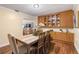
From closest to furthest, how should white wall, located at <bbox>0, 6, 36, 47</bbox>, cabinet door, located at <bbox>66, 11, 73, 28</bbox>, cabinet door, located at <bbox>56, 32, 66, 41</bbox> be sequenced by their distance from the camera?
white wall, located at <bbox>0, 6, 36, 47</bbox>, cabinet door, located at <bbox>66, 11, 73, 28</bbox>, cabinet door, located at <bbox>56, 32, 66, 41</bbox>

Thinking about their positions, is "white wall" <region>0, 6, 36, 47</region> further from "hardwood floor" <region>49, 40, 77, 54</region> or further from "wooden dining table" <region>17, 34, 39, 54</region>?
"hardwood floor" <region>49, 40, 77, 54</region>

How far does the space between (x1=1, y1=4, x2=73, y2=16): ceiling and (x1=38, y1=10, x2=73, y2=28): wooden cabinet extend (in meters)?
0.07

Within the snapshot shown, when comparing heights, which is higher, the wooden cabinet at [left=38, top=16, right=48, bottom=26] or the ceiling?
the ceiling

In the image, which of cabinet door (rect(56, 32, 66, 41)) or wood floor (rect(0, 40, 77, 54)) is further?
cabinet door (rect(56, 32, 66, 41))

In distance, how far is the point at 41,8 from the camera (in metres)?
1.53

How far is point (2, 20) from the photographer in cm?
141

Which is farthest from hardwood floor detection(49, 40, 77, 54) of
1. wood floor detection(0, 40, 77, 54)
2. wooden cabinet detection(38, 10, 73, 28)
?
wooden cabinet detection(38, 10, 73, 28)

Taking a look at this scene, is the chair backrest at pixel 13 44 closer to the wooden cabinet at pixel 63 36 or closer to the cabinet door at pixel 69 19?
the wooden cabinet at pixel 63 36

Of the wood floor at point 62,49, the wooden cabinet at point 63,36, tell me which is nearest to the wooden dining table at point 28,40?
the wood floor at point 62,49

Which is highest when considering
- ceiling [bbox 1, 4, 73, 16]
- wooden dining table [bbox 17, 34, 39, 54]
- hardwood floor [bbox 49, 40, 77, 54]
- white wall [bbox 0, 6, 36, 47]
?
ceiling [bbox 1, 4, 73, 16]

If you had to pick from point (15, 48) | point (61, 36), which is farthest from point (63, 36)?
point (15, 48)

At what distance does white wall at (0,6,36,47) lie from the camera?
1409 mm
